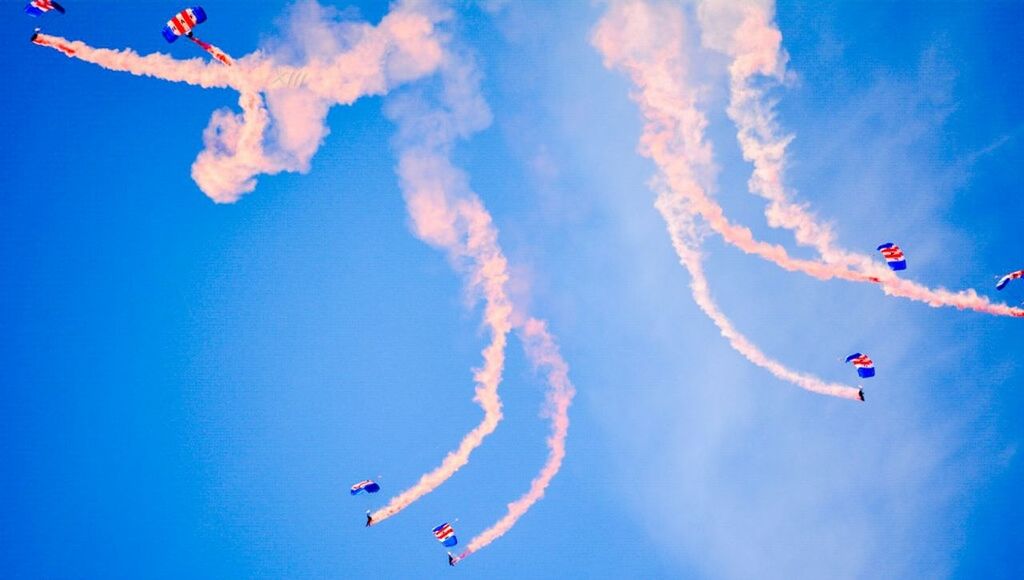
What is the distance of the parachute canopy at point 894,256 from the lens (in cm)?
2055

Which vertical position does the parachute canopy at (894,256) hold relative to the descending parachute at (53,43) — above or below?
below

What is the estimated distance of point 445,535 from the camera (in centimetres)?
2319

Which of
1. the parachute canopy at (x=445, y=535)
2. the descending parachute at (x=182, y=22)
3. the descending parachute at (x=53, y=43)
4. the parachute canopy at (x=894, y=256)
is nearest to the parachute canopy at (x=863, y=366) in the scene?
the parachute canopy at (x=894, y=256)

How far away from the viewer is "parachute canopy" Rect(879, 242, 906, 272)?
2055cm

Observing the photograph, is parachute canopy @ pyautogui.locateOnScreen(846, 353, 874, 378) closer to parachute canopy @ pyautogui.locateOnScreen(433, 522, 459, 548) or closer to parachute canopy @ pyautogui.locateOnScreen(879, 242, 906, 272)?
parachute canopy @ pyautogui.locateOnScreen(879, 242, 906, 272)

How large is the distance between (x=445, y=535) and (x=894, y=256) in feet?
67.6

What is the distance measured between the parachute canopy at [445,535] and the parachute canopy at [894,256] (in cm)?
2007

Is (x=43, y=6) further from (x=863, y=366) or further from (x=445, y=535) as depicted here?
(x=863, y=366)

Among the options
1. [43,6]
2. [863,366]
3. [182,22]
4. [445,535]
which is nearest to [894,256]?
[863,366]

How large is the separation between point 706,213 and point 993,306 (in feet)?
45.5

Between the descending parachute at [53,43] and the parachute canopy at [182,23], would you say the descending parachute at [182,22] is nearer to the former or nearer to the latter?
the parachute canopy at [182,23]

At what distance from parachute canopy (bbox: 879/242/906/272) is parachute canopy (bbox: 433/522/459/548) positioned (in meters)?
20.1

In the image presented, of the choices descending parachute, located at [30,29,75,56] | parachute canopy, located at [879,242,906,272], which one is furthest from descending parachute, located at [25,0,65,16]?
parachute canopy, located at [879,242,906,272]

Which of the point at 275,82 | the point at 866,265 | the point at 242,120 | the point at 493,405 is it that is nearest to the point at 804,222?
the point at 866,265
